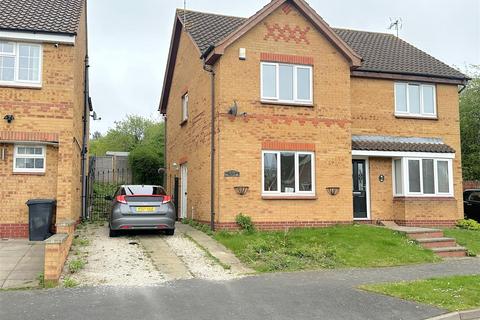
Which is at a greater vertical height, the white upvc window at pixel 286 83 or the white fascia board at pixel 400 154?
the white upvc window at pixel 286 83

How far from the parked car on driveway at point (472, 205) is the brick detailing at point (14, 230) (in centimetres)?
1642

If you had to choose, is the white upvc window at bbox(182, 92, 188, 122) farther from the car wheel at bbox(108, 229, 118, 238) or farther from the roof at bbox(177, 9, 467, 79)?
the car wheel at bbox(108, 229, 118, 238)

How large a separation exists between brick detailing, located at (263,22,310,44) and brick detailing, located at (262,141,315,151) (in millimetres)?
3242

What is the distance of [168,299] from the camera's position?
303 inches

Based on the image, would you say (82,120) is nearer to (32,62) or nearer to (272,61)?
(32,62)

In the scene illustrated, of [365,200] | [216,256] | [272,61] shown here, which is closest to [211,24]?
[272,61]

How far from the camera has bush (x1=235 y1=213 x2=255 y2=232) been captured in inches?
551

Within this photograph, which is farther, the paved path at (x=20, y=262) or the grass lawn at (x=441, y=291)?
the paved path at (x=20, y=262)

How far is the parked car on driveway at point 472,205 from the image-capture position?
1961 centimetres

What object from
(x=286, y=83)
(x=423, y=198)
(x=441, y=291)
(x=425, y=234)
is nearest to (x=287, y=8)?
(x=286, y=83)

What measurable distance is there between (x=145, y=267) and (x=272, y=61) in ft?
25.7

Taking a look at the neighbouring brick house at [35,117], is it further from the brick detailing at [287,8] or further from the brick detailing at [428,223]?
the brick detailing at [428,223]

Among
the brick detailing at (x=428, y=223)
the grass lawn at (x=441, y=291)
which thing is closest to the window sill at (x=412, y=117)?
the brick detailing at (x=428, y=223)

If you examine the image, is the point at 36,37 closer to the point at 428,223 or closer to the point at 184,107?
the point at 184,107
